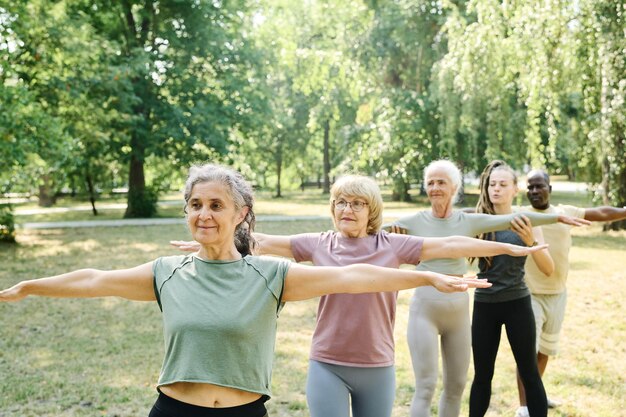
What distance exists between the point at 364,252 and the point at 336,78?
2771cm

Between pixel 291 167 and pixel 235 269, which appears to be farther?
pixel 291 167

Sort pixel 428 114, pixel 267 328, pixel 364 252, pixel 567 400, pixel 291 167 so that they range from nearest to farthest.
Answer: pixel 267 328 → pixel 364 252 → pixel 567 400 → pixel 428 114 → pixel 291 167

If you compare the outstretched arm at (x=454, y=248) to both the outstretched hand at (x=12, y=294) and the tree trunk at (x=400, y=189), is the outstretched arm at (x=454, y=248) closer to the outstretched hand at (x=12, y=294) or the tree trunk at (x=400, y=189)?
the outstretched hand at (x=12, y=294)

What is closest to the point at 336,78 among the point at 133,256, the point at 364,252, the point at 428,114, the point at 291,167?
the point at 428,114

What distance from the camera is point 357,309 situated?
11.7 ft

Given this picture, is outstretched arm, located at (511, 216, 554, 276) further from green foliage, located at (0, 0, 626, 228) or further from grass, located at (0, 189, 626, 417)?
green foliage, located at (0, 0, 626, 228)

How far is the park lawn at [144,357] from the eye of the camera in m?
5.64

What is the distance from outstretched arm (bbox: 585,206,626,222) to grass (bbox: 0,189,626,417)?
1658 mm

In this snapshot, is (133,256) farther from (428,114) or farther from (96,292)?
(428,114)

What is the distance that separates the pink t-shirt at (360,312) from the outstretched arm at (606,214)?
185 centimetres

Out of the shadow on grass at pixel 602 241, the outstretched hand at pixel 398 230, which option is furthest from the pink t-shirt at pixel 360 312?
the shadow on grass at pixel 602 241

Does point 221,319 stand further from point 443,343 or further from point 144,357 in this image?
point 144,357

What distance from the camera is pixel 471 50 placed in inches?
635

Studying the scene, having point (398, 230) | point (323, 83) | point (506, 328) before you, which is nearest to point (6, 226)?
point (323, 83)
